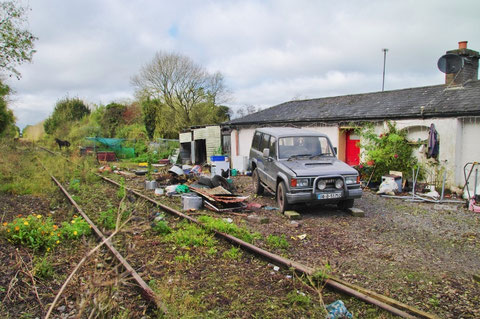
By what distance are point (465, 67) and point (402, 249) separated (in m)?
11.1

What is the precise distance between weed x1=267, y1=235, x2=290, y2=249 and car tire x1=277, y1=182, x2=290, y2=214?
6.77 feet

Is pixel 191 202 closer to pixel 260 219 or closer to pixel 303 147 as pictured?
pixel 260 219

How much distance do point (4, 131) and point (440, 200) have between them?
39.6 metres

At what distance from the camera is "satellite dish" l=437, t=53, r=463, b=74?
1321cm

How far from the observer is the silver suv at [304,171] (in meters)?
7.99

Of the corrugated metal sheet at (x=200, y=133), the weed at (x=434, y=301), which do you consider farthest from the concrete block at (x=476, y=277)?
the corrugated metal sheet at (x=200, y=133)

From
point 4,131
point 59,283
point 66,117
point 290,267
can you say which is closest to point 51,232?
point 59,283

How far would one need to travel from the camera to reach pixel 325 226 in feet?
24.3

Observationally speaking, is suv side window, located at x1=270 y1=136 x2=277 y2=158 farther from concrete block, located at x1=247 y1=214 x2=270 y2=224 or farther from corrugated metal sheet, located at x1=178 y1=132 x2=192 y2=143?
corrugated metal sheet, located at x1=178 y1=132 x2=192 y2=143

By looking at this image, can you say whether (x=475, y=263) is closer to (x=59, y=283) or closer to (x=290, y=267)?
(x=290, y=267)

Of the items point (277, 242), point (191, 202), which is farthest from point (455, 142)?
point (191, 202)

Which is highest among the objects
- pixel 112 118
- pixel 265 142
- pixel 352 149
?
pixel 112 118

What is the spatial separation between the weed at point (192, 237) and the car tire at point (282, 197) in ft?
8.45

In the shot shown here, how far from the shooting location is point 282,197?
28.0ft
